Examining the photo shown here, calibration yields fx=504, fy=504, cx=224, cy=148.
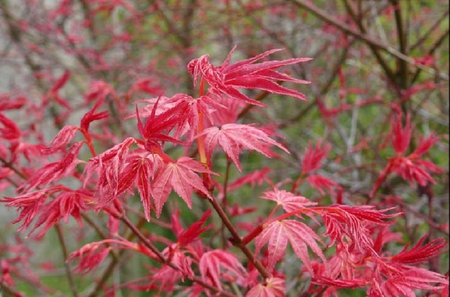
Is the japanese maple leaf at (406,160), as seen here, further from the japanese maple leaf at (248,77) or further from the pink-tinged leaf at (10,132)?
the pink-tinged leaf at (10,132)

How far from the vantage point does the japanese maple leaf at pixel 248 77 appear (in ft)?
2.06

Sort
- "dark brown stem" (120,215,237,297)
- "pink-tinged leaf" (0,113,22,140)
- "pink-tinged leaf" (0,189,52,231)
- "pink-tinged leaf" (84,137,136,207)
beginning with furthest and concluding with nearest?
"pink-tinged leaf" (0,113,22,140), "dark brown stem" (120,215,237,297), "pink-tinged leaf" (0,189,52,231), "pink-tinged leaf" (84,137,136,207)

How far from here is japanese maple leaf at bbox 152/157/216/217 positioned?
644 mm

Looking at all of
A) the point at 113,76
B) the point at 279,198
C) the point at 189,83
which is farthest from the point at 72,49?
the point at 279,198

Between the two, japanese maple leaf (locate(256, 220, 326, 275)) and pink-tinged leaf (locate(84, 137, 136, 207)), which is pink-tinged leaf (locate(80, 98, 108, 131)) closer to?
pink-tinged leaf (locate(84, 137, 136, 207))

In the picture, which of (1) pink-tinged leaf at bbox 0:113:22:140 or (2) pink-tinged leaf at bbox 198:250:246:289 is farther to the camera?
(1) pink-tinged leaf at bbox 0:113:22:140

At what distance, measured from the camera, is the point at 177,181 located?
0.66 m

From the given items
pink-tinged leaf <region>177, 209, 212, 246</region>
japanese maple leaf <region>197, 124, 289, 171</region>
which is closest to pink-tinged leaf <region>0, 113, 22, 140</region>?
pink-tinged leaf <region>177, 209, 212, 246</region>

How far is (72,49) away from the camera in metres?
2.54

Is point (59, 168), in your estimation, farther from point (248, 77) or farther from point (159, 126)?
point (248, 77)

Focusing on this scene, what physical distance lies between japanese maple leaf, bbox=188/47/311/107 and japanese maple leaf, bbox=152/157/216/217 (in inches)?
4.3

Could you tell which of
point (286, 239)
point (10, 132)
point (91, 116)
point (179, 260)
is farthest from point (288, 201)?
point (10, 132)

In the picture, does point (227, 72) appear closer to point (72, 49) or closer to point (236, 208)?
point (236, 208)

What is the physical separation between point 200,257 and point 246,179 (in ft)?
1.02
